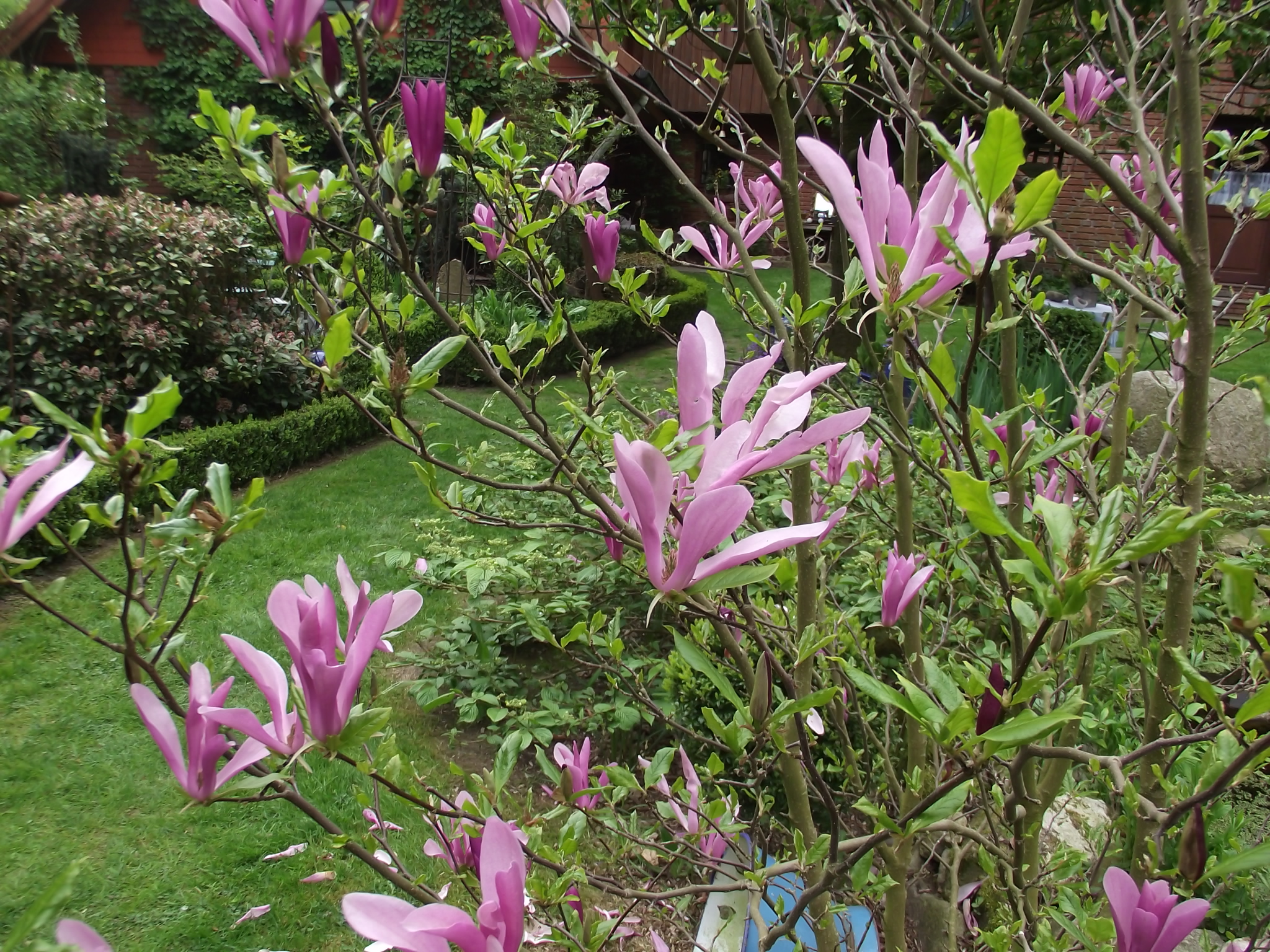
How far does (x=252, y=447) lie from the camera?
4965 millimetres

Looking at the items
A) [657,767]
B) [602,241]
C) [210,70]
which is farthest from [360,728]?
[210,70]

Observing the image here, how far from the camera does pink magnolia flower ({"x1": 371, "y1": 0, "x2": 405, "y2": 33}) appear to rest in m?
0.79

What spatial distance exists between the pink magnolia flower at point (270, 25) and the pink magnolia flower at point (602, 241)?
0.60 m

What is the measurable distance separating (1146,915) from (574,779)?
0.59 metres

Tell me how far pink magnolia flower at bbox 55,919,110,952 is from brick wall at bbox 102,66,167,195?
1426cm

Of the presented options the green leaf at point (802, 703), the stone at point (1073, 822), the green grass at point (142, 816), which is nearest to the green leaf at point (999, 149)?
the green leaf at point (802, 703)

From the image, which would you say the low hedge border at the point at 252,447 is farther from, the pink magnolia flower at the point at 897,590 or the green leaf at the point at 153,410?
the green leaf at the point at 153,410

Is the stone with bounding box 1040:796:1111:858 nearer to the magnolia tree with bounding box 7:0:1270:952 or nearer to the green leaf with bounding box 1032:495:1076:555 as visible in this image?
the magnolia tree with bounding box 7:0:1270:952

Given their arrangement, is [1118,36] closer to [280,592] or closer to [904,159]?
[904,159]

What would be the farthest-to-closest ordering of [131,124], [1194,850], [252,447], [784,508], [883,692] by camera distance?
[131,124]
[252,447]
[784,508]
[1194,850]
[883,692]

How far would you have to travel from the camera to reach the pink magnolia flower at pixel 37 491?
572 mm

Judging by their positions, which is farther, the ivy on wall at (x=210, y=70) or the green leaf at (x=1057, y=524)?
the ivy on wall at (x=210, y=70)

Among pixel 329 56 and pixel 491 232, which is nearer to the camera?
pixel 329 56

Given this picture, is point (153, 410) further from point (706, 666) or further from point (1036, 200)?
point (1036, 200)
